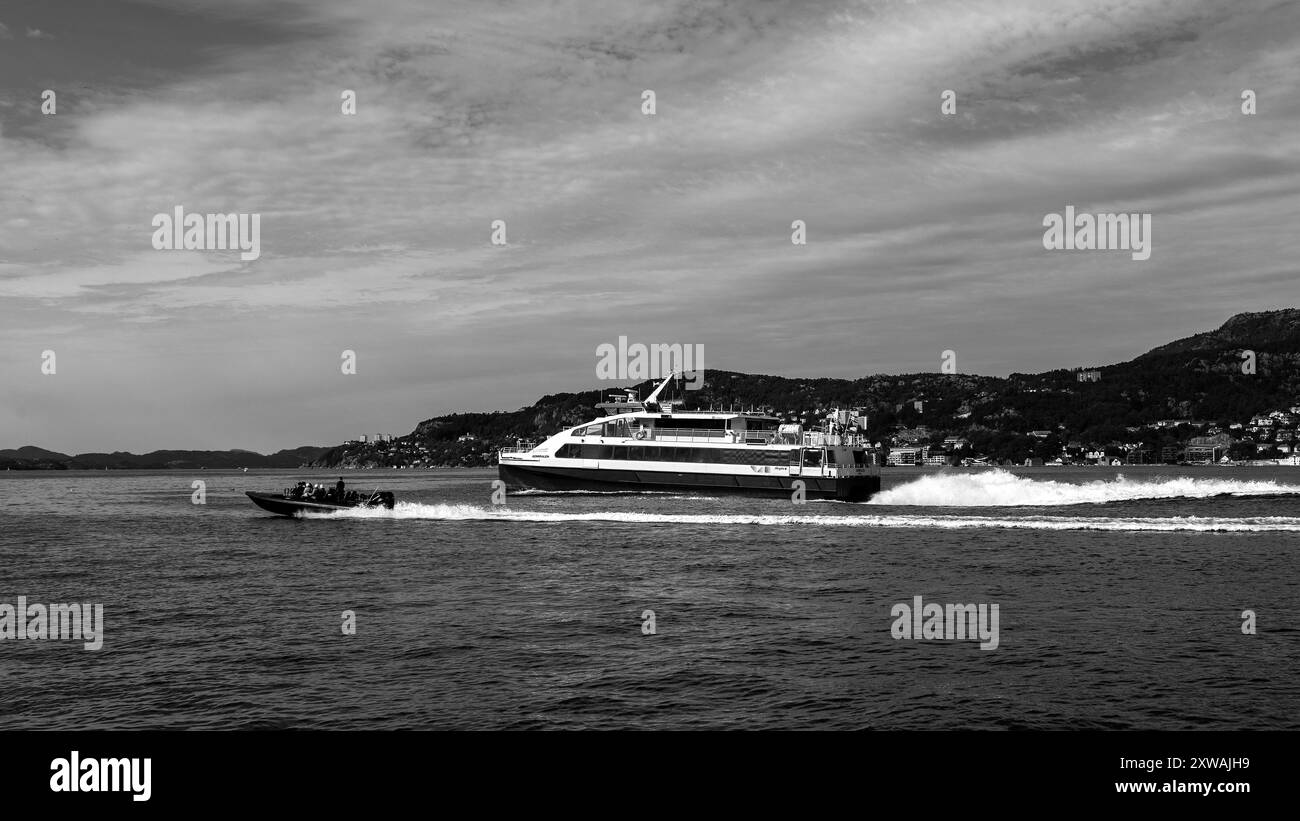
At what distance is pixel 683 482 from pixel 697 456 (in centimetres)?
247

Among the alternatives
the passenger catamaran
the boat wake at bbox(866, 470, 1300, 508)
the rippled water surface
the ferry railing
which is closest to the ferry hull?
the passenger catamaran

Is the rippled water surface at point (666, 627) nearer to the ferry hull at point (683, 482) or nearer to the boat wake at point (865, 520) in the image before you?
the boat wake at point (865, 520)

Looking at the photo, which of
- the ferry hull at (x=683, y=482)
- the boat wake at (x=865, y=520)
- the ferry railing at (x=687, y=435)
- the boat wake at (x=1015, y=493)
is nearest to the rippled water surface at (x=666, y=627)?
the boat wake at (x=865, y=520)

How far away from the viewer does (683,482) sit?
79250 mm

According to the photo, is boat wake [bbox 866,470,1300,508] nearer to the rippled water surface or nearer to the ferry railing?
the ferry railing

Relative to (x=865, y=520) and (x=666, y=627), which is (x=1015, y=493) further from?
(x=666, y=627)

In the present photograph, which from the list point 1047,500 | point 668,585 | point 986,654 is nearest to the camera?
point 986,654

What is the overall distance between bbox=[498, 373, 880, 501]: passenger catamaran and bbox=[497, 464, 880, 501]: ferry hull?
8 centimetres

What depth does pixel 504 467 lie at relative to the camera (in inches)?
3497

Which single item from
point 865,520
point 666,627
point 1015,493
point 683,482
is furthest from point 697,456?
point 666,627

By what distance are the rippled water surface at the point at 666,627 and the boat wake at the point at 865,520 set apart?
0.58 meters
